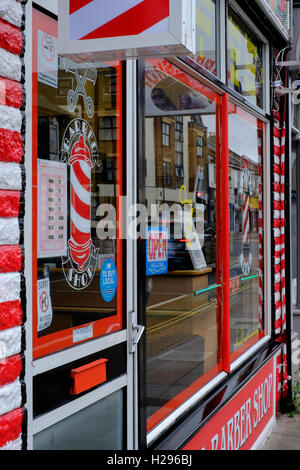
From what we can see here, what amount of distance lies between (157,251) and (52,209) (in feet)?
4.03

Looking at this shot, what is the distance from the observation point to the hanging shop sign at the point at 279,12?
17.1 ft

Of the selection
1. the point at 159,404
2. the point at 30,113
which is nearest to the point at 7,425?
the point at 30,113

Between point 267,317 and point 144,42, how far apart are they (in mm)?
4516

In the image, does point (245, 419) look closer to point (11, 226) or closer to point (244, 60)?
point (244, 60)

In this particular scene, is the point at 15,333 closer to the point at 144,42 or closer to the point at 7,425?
the point at 7,425

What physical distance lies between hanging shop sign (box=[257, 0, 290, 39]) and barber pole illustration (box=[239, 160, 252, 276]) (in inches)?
50.5

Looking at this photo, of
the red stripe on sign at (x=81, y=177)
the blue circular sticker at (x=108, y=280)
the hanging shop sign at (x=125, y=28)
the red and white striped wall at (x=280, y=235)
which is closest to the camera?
the hanging shop sign at (x=125, y=28)

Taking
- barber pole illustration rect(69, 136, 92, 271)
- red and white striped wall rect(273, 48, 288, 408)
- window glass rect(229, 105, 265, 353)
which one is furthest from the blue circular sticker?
red and white striped wall rect(273, 48, 288, 408)

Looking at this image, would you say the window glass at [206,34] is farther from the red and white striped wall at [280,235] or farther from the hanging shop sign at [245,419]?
the hanging shop sign at [245,419]

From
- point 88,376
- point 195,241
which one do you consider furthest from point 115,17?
point 195,241

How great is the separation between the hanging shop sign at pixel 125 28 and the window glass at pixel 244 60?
3.02 m

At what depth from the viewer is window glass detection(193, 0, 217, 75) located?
4.16 meters

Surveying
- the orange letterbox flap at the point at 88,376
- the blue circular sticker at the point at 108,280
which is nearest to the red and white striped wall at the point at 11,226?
the orange letterbox flap at the point at 88,376

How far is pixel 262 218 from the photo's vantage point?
19.4 ft
